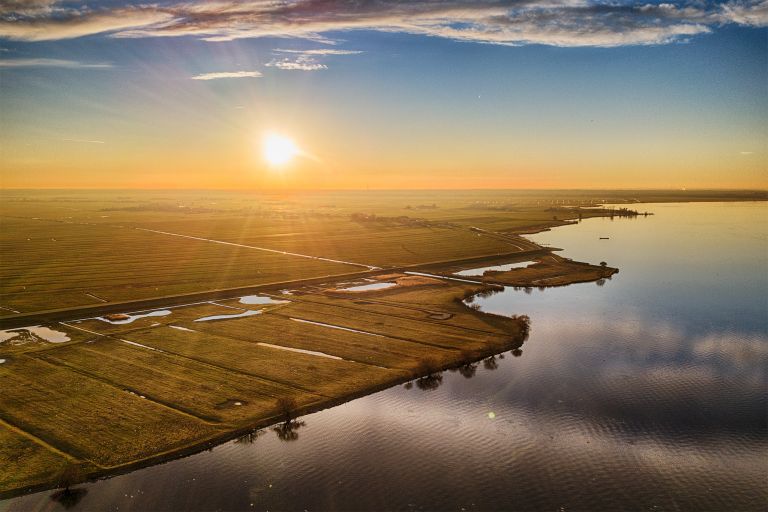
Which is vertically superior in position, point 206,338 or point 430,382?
point 206,338

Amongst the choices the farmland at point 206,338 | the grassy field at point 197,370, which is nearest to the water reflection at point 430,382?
the farmland at point 206,338

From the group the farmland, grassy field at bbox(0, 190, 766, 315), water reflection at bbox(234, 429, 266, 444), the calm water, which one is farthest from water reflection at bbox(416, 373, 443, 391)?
grassy field at bbox(0, 190, 766, 315)

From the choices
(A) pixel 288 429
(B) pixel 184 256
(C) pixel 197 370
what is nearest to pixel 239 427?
(A) pixel 288 429

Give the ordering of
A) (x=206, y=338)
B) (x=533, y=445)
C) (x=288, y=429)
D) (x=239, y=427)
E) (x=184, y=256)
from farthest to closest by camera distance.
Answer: (x=184, y=256), (x=206, y=338), (x=288, y=429), (x=239, y=427), (x=533, y=445)

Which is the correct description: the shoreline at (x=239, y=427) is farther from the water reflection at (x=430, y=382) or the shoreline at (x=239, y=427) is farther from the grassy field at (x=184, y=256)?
the grassy field at (x=184, y=256)

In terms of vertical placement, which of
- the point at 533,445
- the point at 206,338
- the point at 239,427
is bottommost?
the point at 533,445

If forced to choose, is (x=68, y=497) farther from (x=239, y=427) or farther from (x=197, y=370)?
(x=197, y=370)
